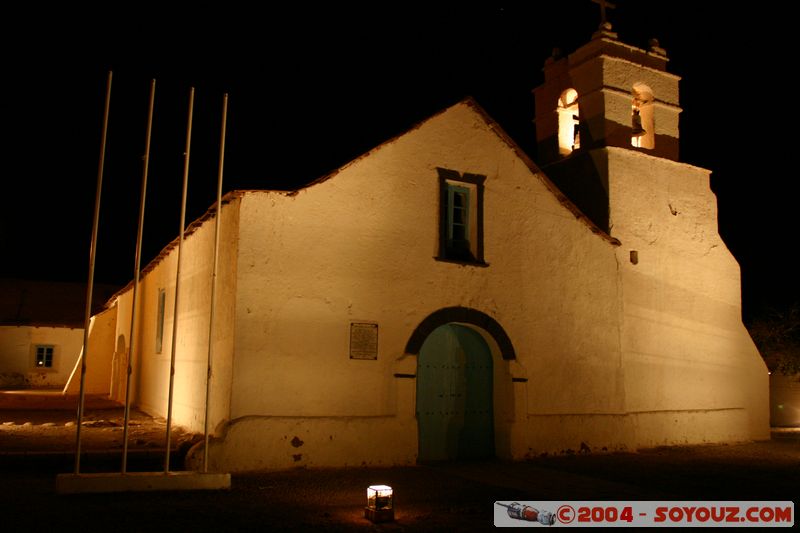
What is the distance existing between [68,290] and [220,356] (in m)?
27.8

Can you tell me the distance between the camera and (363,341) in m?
11.1

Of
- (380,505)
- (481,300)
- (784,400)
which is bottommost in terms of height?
(380,505)

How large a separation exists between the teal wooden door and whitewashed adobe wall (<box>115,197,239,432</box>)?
3175mm

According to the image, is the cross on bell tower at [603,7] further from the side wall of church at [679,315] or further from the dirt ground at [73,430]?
the dirt ground at [73,430]

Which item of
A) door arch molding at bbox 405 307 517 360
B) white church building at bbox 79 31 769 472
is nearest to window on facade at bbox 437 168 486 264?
white church building at bbox 79 31 769 472

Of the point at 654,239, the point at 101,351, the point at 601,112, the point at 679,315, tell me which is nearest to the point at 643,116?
the point at 601,112

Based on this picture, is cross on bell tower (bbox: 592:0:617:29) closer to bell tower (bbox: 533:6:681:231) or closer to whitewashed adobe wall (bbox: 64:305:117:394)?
bell tower (bbox: 533:6:681:231)

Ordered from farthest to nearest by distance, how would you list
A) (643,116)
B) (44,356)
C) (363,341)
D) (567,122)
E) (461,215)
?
(44,356), (567,122), (643,116), (461,215), (363,341)

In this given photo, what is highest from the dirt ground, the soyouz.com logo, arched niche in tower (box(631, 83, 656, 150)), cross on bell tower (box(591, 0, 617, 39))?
cross on bell tower (box(591, 0, 617, 39))

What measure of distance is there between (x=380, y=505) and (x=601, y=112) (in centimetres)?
1048

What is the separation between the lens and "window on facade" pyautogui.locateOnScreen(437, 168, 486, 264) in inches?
484

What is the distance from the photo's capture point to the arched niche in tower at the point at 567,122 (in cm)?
1627

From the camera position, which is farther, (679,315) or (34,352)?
(34,352)

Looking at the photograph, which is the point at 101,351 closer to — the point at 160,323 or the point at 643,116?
the point at 160,323
